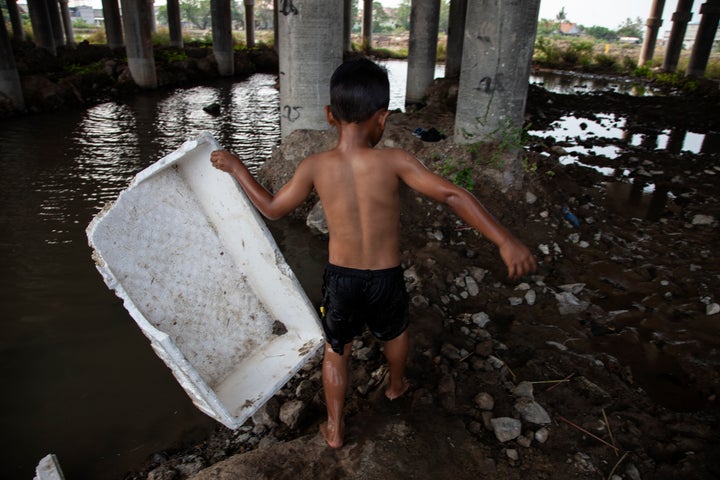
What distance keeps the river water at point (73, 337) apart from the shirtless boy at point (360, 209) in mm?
1075

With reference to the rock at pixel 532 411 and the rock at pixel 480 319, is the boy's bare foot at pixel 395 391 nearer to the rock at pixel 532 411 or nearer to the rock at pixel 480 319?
the rock at pixel 532 411

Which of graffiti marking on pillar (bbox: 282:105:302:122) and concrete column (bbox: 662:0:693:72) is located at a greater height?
concrete column (bbox: 662:0:693:72)

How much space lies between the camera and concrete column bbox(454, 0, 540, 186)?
16.2ft

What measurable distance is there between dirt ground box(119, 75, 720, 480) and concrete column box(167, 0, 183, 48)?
22.4m

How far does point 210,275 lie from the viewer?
121 inches

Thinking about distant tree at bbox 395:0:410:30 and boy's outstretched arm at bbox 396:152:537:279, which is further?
distant tree at bbox 395:0:410:30

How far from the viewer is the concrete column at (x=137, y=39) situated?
48.0 ft

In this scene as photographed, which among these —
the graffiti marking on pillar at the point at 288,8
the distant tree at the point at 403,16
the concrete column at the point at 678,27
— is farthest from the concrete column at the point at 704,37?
the distant tree at the point at 403,16

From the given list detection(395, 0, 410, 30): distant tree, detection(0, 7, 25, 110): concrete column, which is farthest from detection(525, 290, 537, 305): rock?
detection(395, 0, 410, 30): distant tree

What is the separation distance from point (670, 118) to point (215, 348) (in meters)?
12.3

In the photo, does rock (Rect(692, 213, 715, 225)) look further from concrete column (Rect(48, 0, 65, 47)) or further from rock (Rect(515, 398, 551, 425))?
concrete column (Rect(48, 0, 65, 47))

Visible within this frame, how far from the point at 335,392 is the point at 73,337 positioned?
7.30 feet

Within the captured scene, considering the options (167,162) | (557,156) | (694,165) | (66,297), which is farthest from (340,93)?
(694,165)

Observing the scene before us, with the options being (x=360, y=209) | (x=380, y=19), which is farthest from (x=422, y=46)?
(x=380, y=19)
